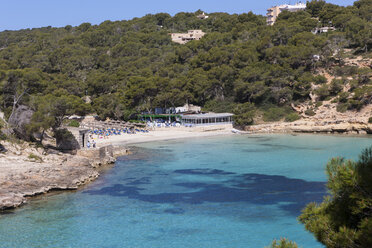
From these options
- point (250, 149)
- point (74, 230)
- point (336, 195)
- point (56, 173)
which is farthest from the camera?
point (250, 149)

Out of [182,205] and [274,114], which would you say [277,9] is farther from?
[182,205]

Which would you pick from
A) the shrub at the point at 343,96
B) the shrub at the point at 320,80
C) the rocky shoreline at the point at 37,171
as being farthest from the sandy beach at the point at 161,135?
the shrub at the point at 343,96

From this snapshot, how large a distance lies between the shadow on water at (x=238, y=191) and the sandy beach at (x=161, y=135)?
14688mm

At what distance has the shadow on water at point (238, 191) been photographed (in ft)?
71.1

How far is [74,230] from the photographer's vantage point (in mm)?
17875

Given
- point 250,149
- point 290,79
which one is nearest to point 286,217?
point 250,149

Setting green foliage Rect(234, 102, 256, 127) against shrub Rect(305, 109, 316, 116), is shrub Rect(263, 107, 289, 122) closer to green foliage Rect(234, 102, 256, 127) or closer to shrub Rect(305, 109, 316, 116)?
green foliage Rect(234, 102, 256, 127)

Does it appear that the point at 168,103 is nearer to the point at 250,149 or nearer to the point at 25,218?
the point at 250,149

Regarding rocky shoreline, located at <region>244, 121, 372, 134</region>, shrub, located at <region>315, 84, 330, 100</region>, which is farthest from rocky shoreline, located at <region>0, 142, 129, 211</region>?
shrub, located at <region>315, 84, 330, 100</region>

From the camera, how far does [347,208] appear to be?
→ 730 cm

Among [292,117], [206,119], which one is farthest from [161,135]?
[292,117]

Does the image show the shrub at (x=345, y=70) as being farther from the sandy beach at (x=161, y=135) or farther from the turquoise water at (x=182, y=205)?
the turquoise water at (x=182, y=205)

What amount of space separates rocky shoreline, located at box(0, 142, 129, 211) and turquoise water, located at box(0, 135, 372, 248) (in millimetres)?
801

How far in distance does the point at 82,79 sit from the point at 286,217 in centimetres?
5342
